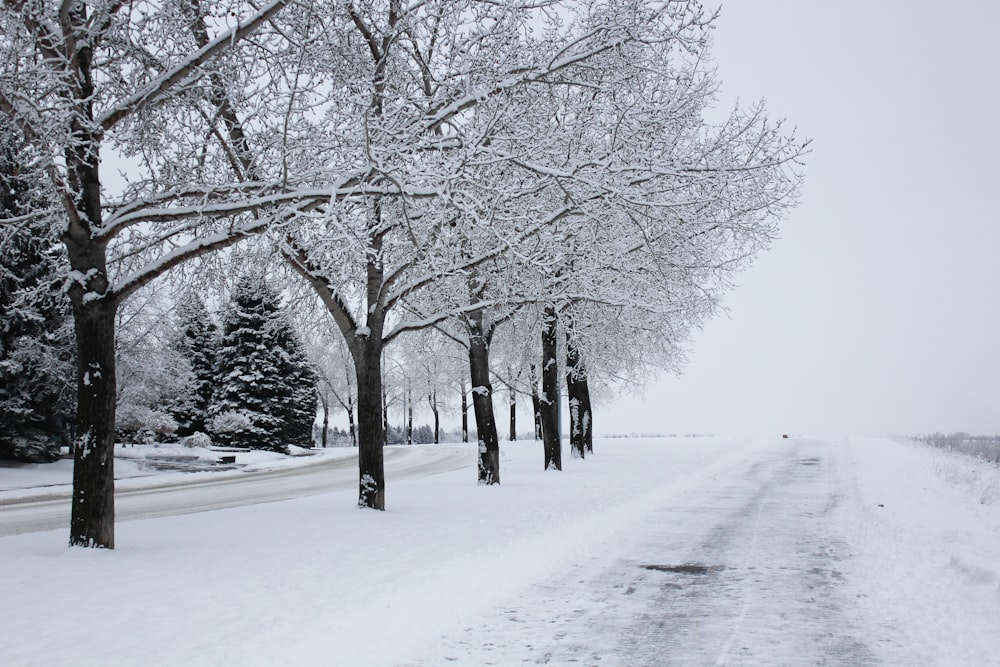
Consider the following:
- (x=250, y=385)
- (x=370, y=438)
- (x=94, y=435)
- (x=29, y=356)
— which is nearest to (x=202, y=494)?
(x=370, y=438)

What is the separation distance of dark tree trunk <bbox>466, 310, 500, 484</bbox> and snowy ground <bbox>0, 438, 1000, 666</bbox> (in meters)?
3.75

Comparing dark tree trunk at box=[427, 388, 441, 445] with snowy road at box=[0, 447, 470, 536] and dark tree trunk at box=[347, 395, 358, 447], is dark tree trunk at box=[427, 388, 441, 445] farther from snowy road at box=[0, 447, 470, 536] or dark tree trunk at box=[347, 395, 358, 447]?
snowy road at box=[0, 447, 470, 536]

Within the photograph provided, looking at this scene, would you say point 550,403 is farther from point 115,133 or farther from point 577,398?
point 115,133

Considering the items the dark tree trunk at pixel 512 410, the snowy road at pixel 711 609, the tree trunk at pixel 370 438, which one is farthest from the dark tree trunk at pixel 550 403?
the dark tree trunk at pixel 512 410

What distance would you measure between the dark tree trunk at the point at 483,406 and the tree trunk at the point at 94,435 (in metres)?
8.84

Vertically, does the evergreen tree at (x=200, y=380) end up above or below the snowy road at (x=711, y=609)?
above

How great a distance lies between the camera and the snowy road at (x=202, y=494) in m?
14.2

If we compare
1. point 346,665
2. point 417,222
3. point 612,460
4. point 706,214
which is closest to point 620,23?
point 417,222

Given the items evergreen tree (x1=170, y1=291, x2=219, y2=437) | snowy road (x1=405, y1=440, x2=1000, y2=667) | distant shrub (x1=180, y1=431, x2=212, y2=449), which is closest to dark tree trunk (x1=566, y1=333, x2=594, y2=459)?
snowy road (x1=405, y1=440, x2=1000, y2=667)

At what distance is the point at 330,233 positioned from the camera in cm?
859

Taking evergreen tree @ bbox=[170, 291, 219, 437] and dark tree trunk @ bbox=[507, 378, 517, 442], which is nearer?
evergreen tree @ bbox=[170, 291, 219, 437]

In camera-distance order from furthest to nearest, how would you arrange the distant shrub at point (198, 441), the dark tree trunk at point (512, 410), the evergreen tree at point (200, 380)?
the dark tree trunk at point (512, 410)
the evergreen tree at point (200, 380)
the distant shrub at point (198, 441)

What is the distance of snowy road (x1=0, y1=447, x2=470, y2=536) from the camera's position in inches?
559

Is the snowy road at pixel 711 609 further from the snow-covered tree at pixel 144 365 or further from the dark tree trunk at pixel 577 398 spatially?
the snow-covered tree at pixel 144 365
